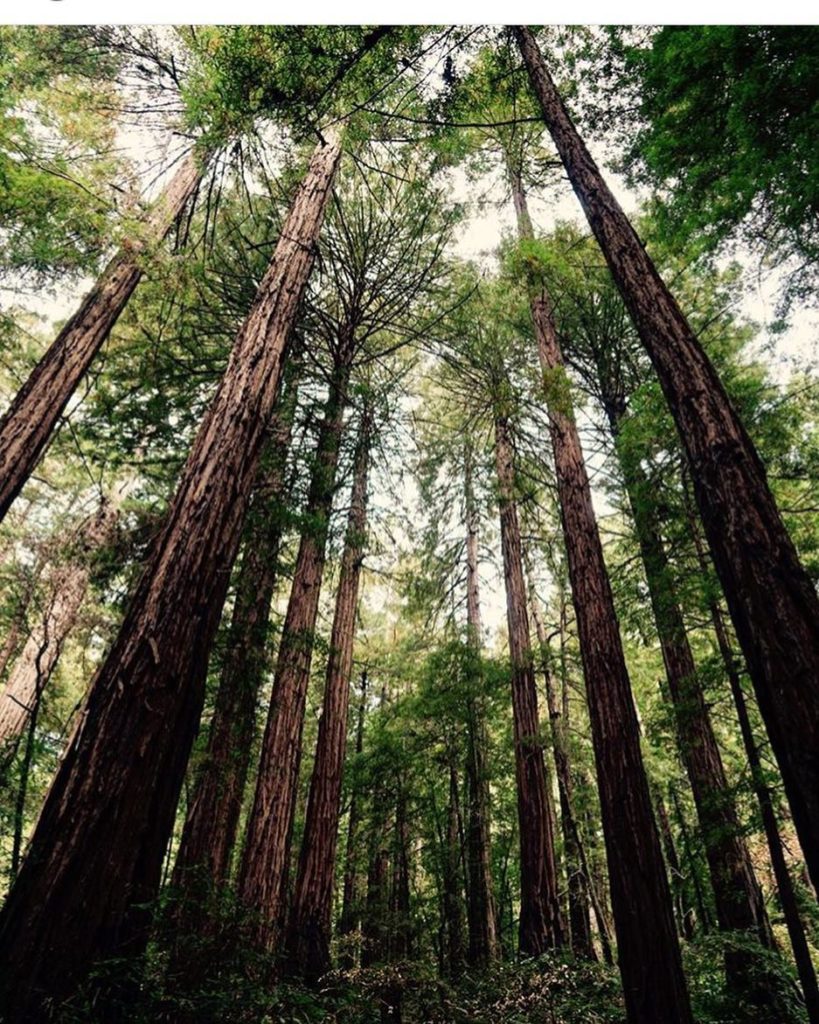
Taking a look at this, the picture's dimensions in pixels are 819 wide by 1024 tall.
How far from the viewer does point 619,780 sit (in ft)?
14.8

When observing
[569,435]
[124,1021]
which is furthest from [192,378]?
[124,1021]

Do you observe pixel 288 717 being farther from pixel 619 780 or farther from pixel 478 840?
pixel 478 840

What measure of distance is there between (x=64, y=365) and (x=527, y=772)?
832 centimetres

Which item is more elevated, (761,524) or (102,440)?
(102,440)

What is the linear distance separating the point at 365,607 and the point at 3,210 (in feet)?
44.2

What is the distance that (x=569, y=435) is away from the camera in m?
6.61

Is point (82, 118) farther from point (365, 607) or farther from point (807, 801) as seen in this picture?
point (365, 607)

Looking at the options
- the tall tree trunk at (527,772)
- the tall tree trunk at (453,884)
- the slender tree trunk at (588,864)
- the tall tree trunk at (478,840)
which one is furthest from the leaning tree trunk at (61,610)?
the slender tree trunk at (588,864)

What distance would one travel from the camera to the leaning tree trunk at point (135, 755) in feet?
6.37

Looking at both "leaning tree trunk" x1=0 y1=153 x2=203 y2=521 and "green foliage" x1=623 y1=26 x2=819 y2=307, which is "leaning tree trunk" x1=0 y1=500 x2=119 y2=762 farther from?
"green foliage" x1=623 y1=26 x2=819 y2=307

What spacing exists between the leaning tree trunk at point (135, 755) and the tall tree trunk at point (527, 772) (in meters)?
4.74

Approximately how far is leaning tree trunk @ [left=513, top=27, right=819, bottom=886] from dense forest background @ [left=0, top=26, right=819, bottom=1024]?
0.02 metres

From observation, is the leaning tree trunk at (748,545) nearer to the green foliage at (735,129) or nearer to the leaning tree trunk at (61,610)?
the green foliage at (735,129)

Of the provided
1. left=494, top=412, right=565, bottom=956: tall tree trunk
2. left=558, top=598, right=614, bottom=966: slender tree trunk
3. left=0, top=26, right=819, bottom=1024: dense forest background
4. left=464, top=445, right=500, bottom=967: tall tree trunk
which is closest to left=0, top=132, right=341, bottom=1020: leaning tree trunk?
left=0, top=26, right=819, bottom=1024: dense forest background
